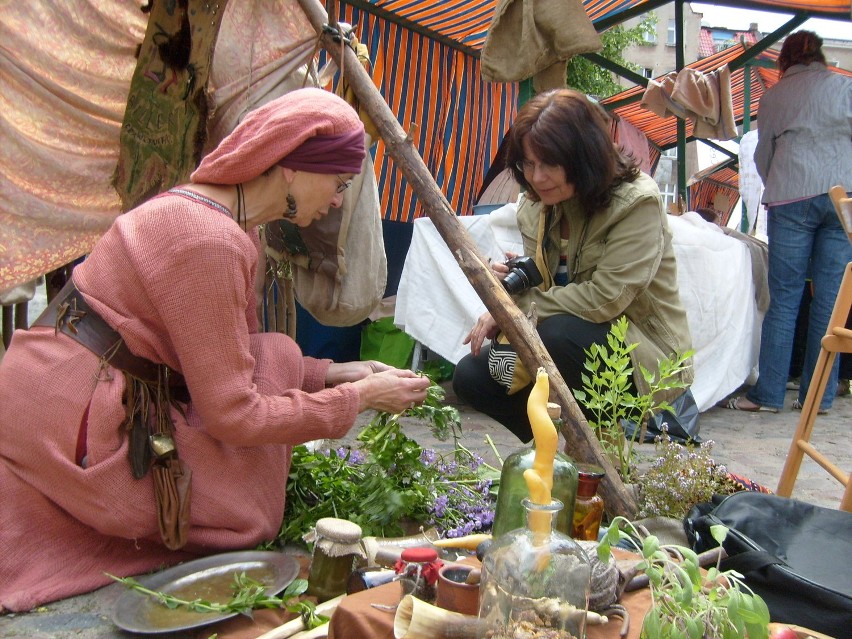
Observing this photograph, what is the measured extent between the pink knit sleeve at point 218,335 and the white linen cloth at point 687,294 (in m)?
2.72

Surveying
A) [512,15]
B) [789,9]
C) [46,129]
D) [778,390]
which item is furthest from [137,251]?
[789,9]

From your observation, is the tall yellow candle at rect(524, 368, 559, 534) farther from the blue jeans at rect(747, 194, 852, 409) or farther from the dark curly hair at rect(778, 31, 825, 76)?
the dark curly hair at rect(778, 31, 825, 76)

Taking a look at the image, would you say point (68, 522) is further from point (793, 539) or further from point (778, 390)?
point (778, 390)

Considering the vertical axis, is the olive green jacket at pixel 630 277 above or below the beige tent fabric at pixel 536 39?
below

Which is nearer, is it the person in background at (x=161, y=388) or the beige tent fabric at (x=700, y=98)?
the person in background at (x=161, y=388)

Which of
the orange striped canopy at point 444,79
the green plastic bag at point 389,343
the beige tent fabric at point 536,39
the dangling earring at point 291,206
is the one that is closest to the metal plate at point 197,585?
the dangling earring at point 291,206

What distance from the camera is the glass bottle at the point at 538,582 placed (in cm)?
133

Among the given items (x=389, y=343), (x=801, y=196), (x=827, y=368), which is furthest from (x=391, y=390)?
(x=801, y=196)

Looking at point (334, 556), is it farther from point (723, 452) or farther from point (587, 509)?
point (723, 452)

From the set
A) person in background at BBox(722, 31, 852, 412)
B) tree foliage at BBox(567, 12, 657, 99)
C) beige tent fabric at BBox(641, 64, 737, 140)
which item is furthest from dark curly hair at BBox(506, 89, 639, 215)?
tree foliage at BBox(567, 12, 657, 99)

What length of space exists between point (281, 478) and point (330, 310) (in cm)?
76

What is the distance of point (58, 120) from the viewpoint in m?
3.22

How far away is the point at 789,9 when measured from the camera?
5777mm

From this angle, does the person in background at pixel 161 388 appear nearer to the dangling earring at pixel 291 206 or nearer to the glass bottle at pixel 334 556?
the dangling earring at pixel 291 206
